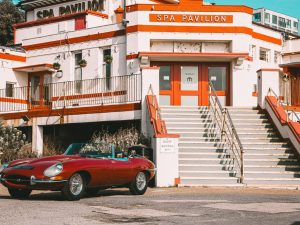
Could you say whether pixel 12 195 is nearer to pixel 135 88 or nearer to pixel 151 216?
pixel 151 216

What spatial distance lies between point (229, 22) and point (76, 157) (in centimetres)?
1509

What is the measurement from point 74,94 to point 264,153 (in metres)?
11.5

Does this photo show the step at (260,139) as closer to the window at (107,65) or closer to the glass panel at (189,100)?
the glass panel at (189,100)

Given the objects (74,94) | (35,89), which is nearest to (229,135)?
(74,94)

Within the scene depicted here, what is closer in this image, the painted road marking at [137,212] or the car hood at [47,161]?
the painted road marking at [137,212]

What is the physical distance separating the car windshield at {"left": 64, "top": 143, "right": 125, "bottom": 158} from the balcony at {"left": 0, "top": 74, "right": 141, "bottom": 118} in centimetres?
936

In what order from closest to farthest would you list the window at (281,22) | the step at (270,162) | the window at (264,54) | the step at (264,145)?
the step at (270,162) → the step at (264,145) → the window at (264,54) → the window at (281,22)

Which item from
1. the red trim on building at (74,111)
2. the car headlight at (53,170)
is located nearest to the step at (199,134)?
the red trim on building at (74,111)

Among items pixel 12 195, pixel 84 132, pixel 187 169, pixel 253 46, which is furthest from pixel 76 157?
pixel 253 46

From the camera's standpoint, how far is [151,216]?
10703mm

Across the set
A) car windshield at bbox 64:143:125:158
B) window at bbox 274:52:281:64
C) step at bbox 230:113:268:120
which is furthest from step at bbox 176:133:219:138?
window at bbox 274:52:281:64

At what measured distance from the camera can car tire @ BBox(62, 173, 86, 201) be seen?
13.0 meters

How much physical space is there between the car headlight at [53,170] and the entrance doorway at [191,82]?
48.0 ft

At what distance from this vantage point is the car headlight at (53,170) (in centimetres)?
1290
